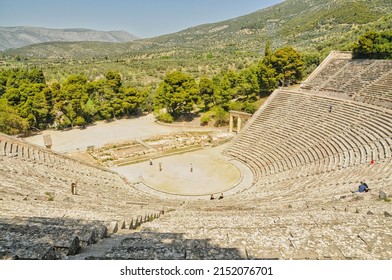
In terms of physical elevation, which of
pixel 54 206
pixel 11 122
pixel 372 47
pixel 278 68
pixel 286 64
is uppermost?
pixel 372 47

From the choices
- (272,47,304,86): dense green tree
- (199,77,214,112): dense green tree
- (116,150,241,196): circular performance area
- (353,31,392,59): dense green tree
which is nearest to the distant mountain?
(353,31,392,59): dense green tree

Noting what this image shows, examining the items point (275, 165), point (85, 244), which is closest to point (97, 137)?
point (275, 165)

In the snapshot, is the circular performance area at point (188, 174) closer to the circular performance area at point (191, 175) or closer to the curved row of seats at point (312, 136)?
the circular performance area at point (191, 175)

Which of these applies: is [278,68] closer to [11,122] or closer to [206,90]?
[206,90]

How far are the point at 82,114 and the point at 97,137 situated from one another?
696cm

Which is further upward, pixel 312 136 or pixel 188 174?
pixel 312 136

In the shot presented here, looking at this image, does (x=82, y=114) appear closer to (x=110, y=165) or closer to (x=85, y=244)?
(x=110, y=165)

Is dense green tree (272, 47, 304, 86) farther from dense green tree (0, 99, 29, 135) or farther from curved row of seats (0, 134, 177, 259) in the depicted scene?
dense green tree (0, 99, 29, 135)

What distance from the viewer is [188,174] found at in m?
22.8

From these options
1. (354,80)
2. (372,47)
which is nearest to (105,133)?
(354,80)

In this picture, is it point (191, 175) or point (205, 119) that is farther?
point (205, 119)

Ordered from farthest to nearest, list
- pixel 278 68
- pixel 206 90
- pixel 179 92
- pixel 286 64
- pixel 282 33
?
pixel 282 33, pixel 206 90, pixel 278 68, pixel 286 64, pixel 179 92


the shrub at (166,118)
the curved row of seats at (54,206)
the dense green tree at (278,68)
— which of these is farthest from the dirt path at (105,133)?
the dense green tree at (278,68)
